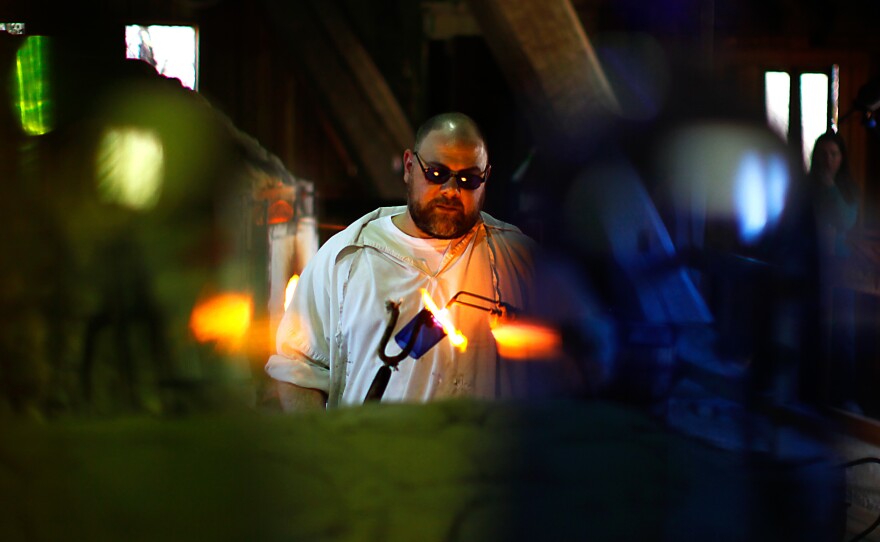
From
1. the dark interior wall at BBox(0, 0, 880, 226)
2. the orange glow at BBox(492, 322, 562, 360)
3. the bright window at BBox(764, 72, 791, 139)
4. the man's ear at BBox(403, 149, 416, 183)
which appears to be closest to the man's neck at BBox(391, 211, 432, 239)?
the man's ear at BBox(403, 149, 416, 183)

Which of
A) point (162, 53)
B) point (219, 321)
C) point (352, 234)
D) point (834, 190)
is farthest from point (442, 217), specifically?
point (834, 190)

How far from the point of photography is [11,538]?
639 mm

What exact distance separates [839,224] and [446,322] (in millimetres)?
2278

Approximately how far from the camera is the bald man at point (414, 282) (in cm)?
190

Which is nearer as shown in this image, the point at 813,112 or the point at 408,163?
the point at 408,163

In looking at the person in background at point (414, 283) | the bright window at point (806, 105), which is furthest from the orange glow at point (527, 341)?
the bright window at point (806, 105)

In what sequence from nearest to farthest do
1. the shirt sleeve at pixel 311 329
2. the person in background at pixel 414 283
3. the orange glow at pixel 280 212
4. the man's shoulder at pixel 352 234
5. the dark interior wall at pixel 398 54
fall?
the dark interior wall at pixel 398 54, the person in background at pixel 414 283, the shirt sleeve at pixel 311 329, the man's shoulder at pixel 352 234, the orange glow at pixel 280 212

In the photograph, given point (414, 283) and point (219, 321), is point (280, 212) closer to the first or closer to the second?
point (414, 283)

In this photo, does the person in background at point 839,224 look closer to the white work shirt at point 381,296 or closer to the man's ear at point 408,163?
the white work shirt at point 381,296

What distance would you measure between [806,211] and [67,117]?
1.67 meters

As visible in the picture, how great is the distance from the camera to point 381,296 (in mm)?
2186

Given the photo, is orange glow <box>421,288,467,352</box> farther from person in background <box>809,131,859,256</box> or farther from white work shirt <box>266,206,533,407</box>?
person in background <box>809,131,859,256</box>

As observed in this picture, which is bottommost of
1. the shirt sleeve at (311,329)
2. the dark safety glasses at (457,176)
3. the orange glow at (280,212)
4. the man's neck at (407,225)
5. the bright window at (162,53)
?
the shirt sleeve at (311,329)

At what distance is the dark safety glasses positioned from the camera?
196 centimetres
